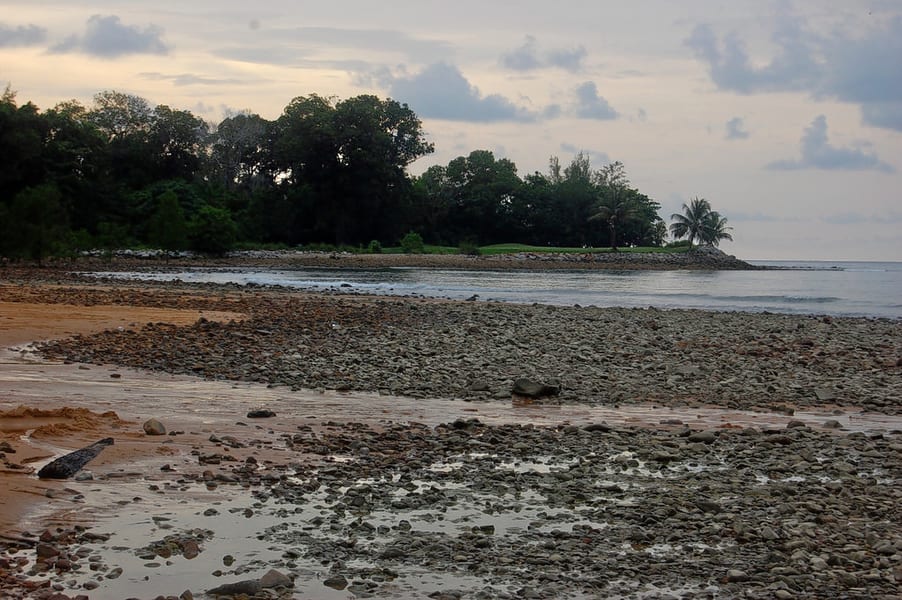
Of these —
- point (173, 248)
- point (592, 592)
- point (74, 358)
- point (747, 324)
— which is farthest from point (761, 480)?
point (173, 248)

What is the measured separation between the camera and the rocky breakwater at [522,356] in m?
14.3

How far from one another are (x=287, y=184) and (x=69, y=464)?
9551 centimetres

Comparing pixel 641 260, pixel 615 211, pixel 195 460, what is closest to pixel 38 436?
pixel 195 460

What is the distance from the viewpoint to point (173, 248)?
6888cm

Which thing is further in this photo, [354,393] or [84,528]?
[354,393]

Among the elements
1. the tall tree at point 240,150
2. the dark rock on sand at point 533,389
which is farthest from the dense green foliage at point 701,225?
the dark rock on sand at point 533,389

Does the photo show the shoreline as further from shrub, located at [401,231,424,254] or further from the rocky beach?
the rocky beach

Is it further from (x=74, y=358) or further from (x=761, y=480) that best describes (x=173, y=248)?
(x=761, y=480)

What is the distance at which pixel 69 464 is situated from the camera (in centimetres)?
790

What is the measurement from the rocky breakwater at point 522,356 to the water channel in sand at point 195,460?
0.84 m

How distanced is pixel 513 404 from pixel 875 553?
7057 mm

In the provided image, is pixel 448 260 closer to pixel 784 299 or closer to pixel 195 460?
pixel 784 299

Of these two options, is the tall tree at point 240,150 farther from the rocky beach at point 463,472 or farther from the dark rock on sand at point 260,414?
the dark rock on sand at point 260,414

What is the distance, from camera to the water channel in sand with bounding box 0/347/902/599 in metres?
6.02
